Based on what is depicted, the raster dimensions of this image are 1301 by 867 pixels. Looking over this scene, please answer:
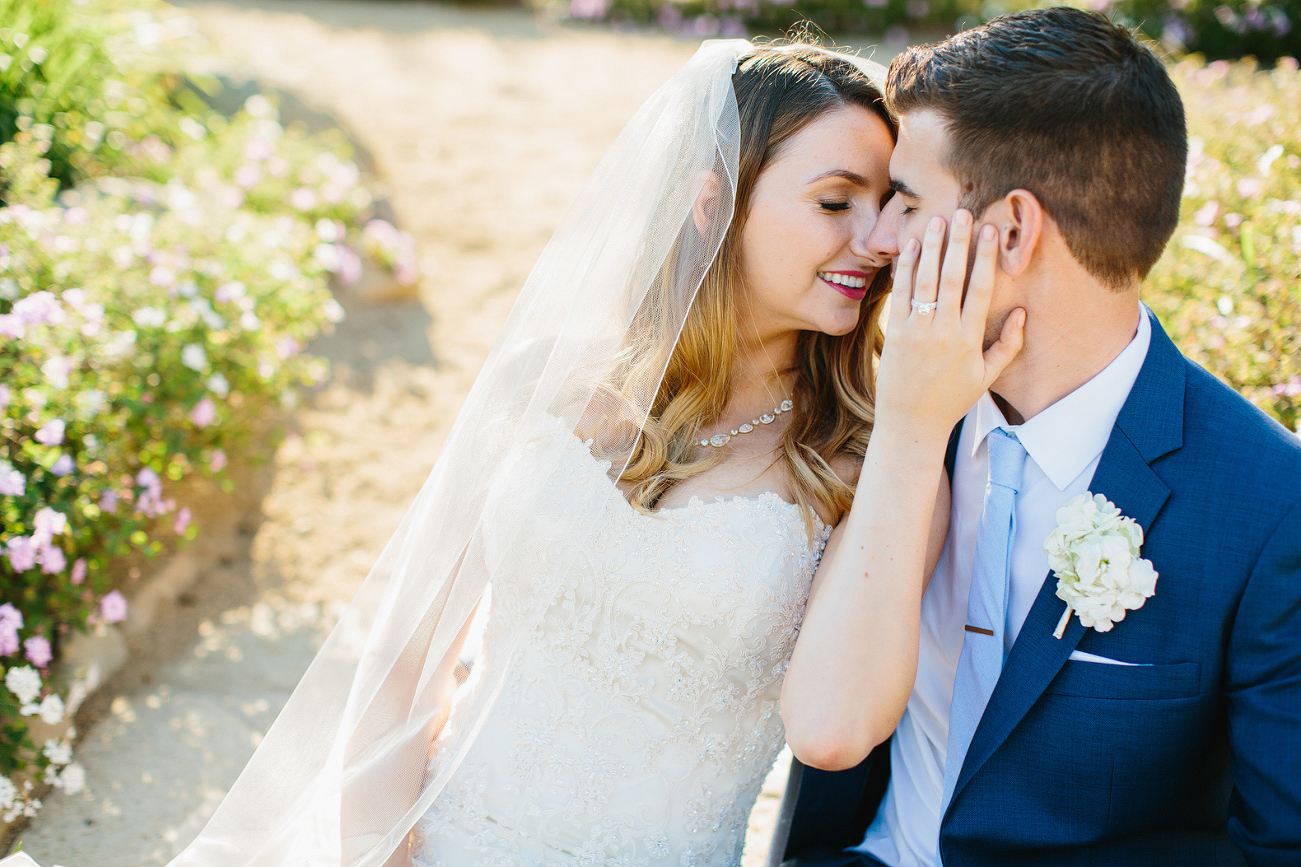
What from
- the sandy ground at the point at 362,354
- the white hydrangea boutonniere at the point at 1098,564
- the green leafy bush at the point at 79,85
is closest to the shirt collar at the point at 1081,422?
the white hydrangea boutonniere at the point at 1098,564

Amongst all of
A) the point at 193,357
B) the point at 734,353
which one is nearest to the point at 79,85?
the point at 193,357

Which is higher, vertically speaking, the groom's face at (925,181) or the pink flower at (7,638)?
the groom's face at (925,181)

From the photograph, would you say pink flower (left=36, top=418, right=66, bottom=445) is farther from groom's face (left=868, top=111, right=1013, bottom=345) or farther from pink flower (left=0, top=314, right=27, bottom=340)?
groom's face (left=868, top=111, right=1013, bottom=345)

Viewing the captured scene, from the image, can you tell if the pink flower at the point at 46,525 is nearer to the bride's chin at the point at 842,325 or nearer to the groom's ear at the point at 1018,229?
the bride's chin at the point at 842,325

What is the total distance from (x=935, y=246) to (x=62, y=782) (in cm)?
321

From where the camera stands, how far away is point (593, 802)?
225cm

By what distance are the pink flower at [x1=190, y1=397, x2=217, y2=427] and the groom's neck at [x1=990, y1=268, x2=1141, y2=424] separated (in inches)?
131

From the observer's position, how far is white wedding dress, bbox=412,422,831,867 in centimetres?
222

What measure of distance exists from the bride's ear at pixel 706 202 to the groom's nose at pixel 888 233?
40 cm

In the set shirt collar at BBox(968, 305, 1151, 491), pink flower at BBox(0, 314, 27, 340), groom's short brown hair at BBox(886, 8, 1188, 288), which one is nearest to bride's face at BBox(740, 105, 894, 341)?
groom's short brown hair at BBox(886, 8, 1188, 288)

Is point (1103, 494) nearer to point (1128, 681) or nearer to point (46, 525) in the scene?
point (1128, 681)

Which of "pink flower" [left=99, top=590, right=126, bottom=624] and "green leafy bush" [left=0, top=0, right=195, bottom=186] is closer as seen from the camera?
"pink flower" [left=99, top=590, right=126, bottom=624]

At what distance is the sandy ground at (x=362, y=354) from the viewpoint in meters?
3.33

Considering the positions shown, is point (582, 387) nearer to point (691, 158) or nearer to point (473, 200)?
point (691, 158)
